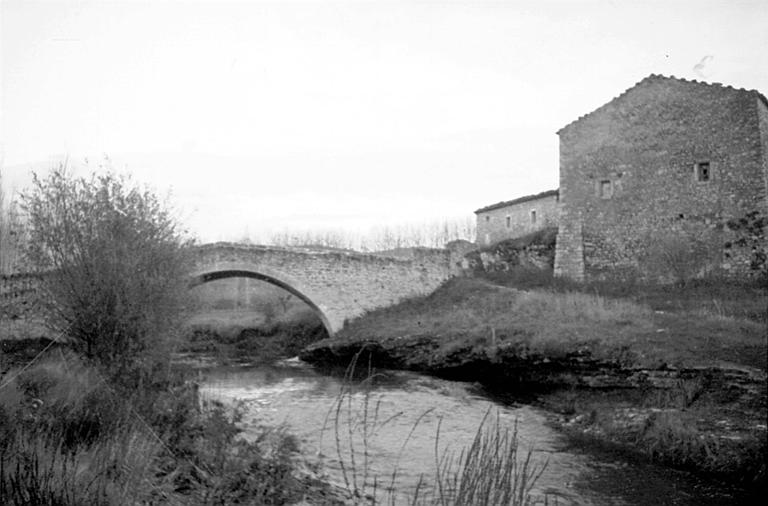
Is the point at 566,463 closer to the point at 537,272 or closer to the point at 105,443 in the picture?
the point at 105,443

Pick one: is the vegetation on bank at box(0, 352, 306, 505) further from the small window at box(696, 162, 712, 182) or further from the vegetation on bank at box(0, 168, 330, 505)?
the small window at box(696, 162, 712, 182)

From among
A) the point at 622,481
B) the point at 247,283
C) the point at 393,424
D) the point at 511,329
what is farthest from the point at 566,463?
the point at 247,283

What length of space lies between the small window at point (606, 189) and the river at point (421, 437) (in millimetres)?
11189

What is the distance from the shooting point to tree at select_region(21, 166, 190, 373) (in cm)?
945

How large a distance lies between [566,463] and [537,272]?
16895mm

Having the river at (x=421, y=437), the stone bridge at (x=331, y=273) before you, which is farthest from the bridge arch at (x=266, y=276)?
the river at (x=421, y=437)

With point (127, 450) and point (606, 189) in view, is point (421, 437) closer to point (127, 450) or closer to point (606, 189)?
point (127, 450)

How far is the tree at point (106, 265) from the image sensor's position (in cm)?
945

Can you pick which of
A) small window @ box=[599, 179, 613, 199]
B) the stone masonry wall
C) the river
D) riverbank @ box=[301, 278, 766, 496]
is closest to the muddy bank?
riverbank @ box=[301, 278, 766, 496]

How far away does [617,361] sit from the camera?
45.3 feet

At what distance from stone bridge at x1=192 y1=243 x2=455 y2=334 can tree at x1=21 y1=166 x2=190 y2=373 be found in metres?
10.6

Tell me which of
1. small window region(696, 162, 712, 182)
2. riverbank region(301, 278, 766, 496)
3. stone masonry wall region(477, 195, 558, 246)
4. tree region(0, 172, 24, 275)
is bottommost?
riverbank region(301, 278, 766, 496)

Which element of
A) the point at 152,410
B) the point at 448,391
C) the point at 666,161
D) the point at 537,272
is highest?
the point at 666,161

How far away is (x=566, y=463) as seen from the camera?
9281 millimetres
